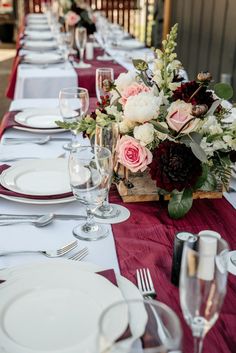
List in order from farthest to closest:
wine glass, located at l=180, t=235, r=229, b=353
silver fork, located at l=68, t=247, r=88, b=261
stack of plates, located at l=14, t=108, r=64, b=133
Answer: stack of plates, located at l=14, t=108, r=64, b=133 → silver fork, located at l=68, t=247, r=88, b=261 → wine glass, located at l=180, t=235, r=229, b=353

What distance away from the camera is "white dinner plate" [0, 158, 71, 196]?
1.25m

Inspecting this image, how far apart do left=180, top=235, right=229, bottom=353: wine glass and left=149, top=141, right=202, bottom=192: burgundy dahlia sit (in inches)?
17.9

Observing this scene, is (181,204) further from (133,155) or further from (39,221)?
(39,221)

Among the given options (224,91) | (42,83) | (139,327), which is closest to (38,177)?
(224,91)

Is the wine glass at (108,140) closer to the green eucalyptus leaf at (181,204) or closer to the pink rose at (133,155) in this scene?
the pink rose at (133,155)

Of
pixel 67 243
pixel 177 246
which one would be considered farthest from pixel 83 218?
pixel 177 246

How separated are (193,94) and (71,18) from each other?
2322mm

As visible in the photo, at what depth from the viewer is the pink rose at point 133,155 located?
114 centimetres

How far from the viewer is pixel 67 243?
1034 millimetres

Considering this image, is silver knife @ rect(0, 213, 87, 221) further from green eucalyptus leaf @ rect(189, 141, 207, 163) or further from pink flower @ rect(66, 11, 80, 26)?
pink flower @ rect(66, 11, 80, 26)

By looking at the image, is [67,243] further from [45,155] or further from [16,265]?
[45,155]

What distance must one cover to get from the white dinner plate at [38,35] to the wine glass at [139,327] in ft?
11.9

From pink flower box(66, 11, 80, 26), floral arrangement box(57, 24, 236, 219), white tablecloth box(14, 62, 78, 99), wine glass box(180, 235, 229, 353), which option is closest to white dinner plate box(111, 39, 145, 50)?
pink flower box(66, 11, 80, 26)

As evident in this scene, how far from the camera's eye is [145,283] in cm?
90
